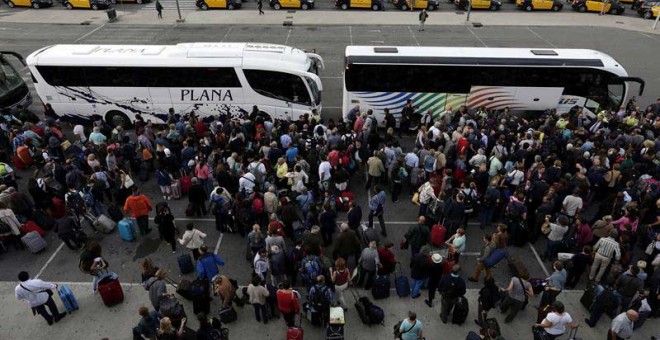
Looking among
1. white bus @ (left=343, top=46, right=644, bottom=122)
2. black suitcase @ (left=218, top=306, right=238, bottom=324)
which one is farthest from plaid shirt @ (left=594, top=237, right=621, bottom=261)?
white bus @ (left=343, top=46, right=644, bottom=122)

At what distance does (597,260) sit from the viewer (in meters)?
10.1

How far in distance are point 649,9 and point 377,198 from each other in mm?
37343

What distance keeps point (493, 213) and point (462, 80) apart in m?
6.50

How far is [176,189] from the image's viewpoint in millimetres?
13742

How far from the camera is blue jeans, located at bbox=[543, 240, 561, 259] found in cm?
1101

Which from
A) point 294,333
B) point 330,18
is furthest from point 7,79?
point 330,18

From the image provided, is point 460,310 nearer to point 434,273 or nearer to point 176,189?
point 434,273

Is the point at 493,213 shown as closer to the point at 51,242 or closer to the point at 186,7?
the point at 51,242

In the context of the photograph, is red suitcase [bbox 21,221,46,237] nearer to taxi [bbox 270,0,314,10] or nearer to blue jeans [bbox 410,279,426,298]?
blue jeans [bbox 410,279,426,298]

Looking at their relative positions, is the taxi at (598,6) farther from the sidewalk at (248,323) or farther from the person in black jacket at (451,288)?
→ the person in black jacket at (451,288)

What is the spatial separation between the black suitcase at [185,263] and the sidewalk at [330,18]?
26235 mm

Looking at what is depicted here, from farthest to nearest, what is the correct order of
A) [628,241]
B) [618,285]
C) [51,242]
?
[51,242], [628,241], [618,285]

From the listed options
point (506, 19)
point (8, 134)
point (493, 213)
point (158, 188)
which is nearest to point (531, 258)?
point (493, 213)

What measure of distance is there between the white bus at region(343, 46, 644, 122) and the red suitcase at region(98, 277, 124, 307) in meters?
10.8
